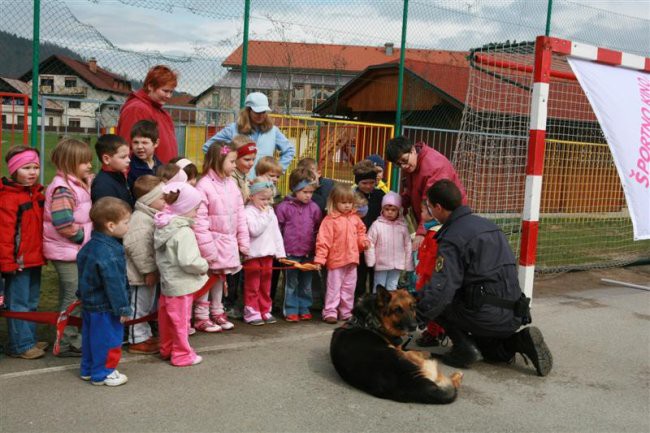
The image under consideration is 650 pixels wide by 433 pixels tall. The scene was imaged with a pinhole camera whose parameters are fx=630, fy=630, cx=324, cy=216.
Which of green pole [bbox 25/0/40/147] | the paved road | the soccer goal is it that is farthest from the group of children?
green pole [bbox 25/0/40/147]

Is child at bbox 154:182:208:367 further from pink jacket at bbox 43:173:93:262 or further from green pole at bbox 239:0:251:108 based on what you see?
green pole at bbox 239:0:251:108

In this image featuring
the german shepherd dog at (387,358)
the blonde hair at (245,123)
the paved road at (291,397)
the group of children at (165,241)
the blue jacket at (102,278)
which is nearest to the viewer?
the paved road at (291,397)

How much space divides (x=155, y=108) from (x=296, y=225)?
1.68m

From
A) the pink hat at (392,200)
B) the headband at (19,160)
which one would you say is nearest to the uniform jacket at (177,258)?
the headband at (19,160)

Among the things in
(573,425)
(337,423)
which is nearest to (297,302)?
(337,423)

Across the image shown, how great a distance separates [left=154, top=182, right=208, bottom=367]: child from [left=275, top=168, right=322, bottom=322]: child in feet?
4.81

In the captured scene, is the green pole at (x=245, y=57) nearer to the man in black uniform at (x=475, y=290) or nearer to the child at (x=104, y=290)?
the man in black uniform at (x=475, y=290)

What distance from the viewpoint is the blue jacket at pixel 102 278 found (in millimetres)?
4098

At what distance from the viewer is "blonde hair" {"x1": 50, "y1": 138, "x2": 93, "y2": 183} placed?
4.62m

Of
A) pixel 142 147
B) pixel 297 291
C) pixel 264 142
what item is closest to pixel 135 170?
pixel 142 147

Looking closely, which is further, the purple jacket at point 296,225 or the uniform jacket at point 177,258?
the purple jacket at point 296,225

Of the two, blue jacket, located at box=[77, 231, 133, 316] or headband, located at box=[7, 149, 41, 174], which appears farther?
headband, located at box=[7, 149, 41, 174]

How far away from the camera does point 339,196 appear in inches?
235

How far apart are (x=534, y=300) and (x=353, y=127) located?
629 cm
